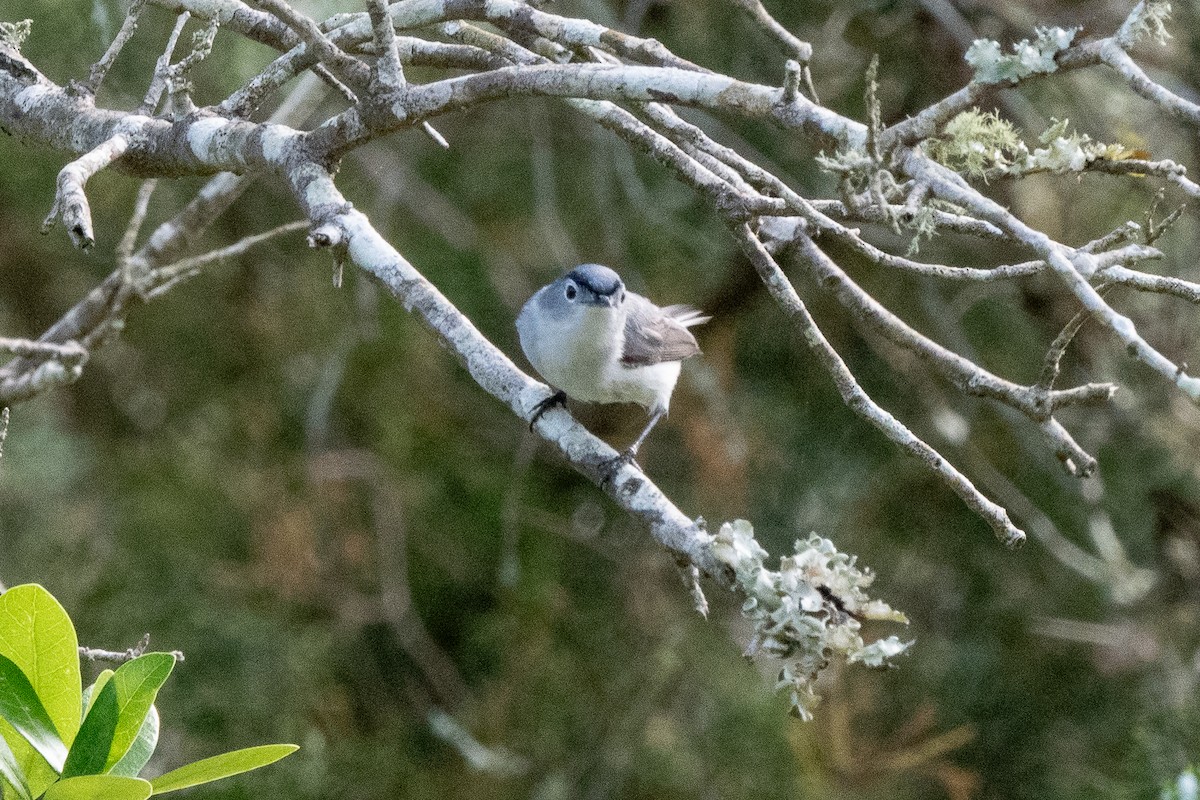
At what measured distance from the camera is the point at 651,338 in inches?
126

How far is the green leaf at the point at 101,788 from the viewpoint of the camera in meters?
1.21

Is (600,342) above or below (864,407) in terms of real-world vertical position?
below

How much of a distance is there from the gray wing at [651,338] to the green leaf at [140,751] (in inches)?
72.5

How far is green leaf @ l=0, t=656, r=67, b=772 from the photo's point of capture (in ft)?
4.22

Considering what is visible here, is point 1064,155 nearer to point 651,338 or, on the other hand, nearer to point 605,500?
point 651,338

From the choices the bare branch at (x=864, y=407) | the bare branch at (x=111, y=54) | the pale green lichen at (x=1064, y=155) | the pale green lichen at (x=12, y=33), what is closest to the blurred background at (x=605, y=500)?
the pale green lichen at (x=12, y=33)

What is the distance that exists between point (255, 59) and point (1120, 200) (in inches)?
106

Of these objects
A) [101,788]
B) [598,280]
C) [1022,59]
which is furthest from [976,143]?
[598,280]

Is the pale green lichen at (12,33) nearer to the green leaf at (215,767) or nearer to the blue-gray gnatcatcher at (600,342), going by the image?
the blue-gray gnatcatcher at (600,342)

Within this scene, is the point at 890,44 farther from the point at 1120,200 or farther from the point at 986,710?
the point at 986,710

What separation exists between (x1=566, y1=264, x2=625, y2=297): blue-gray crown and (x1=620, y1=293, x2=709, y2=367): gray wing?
0.68ft

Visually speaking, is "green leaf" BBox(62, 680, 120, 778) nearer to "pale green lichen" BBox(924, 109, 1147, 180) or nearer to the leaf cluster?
the leaf cluster

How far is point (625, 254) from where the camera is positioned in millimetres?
3955

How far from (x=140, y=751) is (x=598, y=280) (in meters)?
1.80
